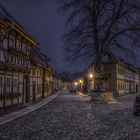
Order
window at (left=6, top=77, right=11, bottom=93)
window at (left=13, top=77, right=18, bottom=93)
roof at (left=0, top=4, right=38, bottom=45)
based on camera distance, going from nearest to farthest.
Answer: roof at (left=0, top=4, right=38, bottom=45) < window at (left=6, top=77, right=11, bottom=93) < window at (left=13, top=77, right=18, bottom=93)

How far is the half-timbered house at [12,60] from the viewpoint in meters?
24.3

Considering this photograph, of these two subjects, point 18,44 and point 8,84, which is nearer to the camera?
point 8,84

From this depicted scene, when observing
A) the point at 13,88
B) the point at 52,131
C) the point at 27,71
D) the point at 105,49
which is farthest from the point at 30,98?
the point at 52,131

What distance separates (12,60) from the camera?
27.9 m

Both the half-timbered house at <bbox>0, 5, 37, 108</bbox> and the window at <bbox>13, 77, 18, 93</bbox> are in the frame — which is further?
the window at <bbox>13, 77, 18, 93</bbox>

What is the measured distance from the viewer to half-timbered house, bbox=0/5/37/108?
24.3 metres

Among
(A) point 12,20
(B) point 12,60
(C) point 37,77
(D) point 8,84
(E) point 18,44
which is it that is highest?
(A) point 12,20

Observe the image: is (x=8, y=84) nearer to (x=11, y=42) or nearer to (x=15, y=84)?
(x=15, y=84)

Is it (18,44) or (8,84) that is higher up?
(18,44)

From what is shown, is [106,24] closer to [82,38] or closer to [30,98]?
[82,38]

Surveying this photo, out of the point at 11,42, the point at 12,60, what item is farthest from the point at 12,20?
the point at 12,60

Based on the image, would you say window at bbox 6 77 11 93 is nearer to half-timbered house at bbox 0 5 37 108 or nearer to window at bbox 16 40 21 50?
half-timbered house at bbox 0 5 37 108

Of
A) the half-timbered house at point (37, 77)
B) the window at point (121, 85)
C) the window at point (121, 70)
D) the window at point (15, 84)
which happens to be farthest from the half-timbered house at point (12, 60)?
the window at point (121, 70)

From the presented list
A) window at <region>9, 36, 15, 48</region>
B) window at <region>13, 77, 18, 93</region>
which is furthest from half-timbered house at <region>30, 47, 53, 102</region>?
window at <region>9, 36, 15, 48</region>
